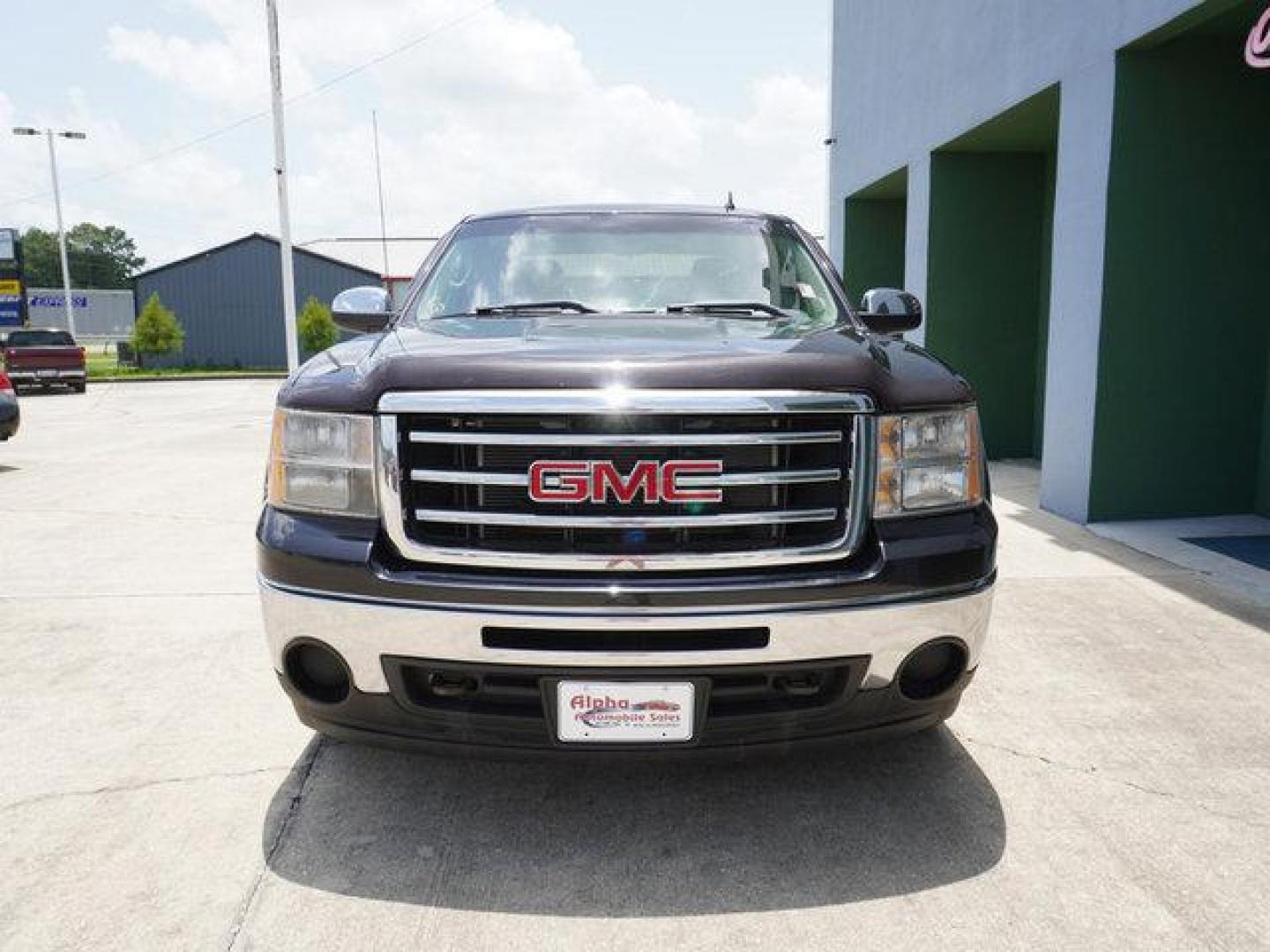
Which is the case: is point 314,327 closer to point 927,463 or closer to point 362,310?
point 362,310

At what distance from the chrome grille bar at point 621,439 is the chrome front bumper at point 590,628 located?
411 millimetres

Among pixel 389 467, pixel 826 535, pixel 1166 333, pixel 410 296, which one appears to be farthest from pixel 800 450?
pixel 1166 333

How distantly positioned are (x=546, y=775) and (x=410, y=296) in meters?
1.85

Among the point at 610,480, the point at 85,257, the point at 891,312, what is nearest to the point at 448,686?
the point at 610,480

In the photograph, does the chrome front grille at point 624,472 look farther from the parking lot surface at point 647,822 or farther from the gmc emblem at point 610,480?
the parking lot surface at point 647,822

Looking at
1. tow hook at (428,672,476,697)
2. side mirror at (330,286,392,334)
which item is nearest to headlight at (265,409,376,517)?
tow hook at (428,672,476,697)

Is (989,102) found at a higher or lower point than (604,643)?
higher

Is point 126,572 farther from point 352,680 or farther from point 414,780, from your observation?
point 352,680

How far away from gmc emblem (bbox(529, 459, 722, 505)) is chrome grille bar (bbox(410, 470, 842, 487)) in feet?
0.06

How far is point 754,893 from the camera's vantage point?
2.42m

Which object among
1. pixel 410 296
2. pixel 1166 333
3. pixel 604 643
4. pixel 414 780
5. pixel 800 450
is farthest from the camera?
pixel 1166 333

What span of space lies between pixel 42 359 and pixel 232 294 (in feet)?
63.0

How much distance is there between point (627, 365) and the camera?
2451 mm

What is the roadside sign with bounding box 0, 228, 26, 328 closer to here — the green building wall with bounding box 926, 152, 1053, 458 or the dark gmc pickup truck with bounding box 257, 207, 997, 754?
the green building wall with bounding box 926, 152, 1053, 458
